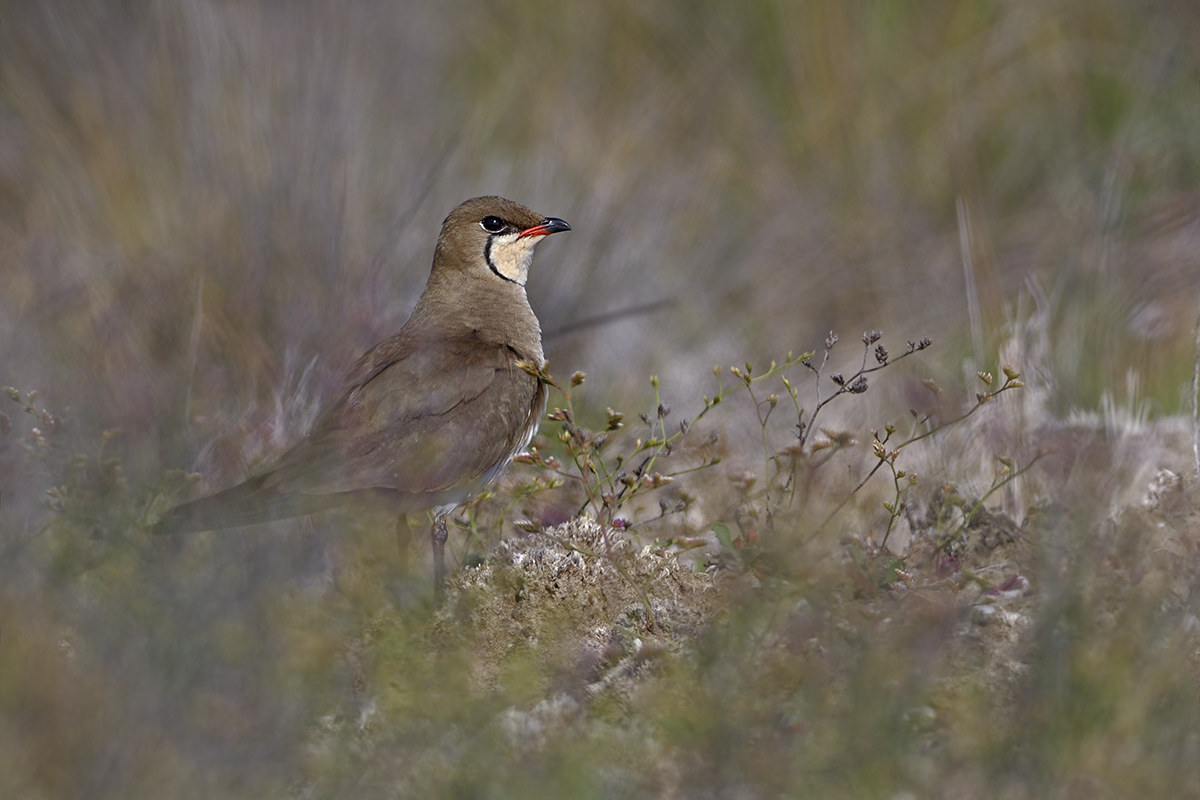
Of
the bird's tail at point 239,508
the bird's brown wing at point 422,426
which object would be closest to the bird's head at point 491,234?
the bird's brown wing at point 422,426

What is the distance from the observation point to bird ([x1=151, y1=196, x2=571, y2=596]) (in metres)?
3.81

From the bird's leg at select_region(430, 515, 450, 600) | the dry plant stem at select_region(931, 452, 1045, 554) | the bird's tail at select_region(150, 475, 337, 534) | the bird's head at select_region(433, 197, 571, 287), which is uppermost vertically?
the bird's head at select_region(433, 197, 571, 287)

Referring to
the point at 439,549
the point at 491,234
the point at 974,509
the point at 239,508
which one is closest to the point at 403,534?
the point at 439,549

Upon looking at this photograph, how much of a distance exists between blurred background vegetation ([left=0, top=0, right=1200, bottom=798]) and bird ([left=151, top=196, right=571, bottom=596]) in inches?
7.6

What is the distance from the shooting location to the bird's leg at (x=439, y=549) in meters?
3.74

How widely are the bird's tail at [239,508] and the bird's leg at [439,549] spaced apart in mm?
287

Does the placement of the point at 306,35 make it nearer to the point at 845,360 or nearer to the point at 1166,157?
the point at 845,360

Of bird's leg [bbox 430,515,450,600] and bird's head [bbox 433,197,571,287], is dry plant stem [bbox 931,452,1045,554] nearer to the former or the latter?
bird's leg [bbox 430,515,450,600]

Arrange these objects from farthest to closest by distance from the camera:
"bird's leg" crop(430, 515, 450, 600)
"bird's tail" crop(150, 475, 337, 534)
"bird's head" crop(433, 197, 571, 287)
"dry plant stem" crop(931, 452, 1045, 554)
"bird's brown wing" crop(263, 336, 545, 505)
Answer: "bird's head" crop(433, 197, 571, 287), "bird's brown wing" crop(263, 336, 545, 505), "bird's leg" crop(430, 515, 450, 600), "dry plant stem" crop(931, 452, 1045, 554), "bird's tail" crop(150, 475, 337, 534)

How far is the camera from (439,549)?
3.91m

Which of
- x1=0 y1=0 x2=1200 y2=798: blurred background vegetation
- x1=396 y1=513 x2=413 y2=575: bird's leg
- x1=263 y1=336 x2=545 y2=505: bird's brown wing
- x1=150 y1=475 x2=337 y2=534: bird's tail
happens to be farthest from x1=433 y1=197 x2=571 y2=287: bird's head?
x1=150 y1=475 x2=337 y2=534: bird's tail

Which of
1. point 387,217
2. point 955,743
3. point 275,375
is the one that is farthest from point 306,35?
point 955,743

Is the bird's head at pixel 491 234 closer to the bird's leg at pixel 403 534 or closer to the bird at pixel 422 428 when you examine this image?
the bird at pixel 422 428

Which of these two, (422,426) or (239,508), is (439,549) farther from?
(239,508)
